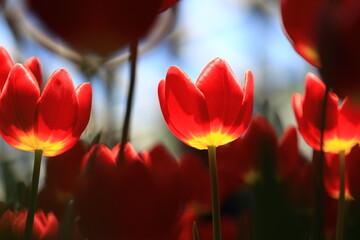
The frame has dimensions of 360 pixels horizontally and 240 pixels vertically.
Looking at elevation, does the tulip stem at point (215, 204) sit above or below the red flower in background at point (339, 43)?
below

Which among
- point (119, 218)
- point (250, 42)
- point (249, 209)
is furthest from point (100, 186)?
point (250, 42)

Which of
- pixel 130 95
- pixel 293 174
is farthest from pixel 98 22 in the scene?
pixel 293 174

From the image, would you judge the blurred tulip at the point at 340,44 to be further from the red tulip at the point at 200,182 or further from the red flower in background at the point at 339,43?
the red tulip at the point at 200,182

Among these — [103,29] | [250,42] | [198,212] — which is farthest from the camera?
[250,42]

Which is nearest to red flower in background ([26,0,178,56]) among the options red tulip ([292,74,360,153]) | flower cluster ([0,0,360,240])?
flower cluster ([0,0,360,240])

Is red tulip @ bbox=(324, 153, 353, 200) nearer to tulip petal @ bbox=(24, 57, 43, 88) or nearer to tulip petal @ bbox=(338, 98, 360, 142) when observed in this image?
tulip petal @ bbox=(338, 98, 360, 142)

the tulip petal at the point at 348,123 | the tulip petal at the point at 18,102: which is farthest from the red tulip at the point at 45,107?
the tulip petal at the point at 348,123

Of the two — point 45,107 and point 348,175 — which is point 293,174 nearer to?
point 348,175

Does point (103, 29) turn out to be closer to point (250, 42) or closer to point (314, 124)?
point (314, 124)
